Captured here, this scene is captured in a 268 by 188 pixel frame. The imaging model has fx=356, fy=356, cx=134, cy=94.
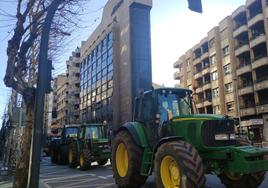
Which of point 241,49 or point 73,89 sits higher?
point 73,89

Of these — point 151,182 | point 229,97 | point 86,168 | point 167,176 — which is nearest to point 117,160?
point 151,182

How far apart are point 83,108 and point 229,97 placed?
3465 cm

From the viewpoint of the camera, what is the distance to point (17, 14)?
1052cm

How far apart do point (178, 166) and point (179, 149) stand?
1.14ft

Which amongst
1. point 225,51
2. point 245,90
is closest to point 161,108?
point 245,90

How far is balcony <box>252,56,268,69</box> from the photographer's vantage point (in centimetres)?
4461

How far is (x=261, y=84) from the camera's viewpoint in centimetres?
4522

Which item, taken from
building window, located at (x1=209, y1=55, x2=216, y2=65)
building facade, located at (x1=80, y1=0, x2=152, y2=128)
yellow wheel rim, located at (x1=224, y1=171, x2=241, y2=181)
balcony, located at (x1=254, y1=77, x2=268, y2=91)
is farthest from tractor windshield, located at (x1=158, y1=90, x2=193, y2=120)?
building window, located at (x1=209, y1=55, x2=216, y2=65)

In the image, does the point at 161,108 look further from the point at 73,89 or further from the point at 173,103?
the point at 73,89

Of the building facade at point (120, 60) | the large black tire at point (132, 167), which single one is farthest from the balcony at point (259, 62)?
the large black tire at point (132, 167)

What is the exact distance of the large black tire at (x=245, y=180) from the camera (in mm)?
8312

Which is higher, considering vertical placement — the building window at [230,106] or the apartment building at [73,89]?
the apartment building at [73,89]

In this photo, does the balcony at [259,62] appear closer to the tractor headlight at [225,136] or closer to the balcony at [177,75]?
the balcony at [177,75]

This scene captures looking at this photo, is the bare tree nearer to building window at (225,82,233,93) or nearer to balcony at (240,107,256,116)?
balcony at (240,107,256,116)
